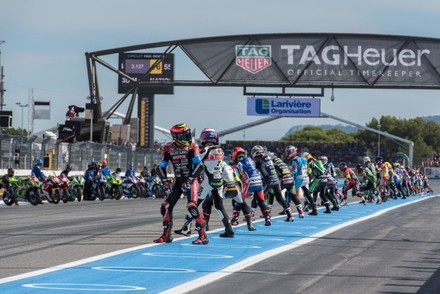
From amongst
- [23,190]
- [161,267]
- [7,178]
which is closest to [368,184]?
[23,190]

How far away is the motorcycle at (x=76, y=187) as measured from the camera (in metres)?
34.7

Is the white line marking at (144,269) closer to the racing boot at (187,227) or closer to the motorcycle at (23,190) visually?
the racing boot at (187,227)

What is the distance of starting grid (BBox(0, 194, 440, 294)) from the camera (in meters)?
9.86

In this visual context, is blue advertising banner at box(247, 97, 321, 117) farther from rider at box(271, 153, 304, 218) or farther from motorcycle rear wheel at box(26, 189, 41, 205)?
rider at box(271, 153, 304, 218)

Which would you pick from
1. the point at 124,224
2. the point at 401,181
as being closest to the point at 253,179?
the point at 124,224

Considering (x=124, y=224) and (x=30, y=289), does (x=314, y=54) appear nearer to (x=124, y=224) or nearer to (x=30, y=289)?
(x=124, y=224)

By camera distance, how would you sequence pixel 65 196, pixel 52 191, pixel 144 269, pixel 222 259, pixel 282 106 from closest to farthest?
pixel 144 269 < pixel 222 259 < pixel 52 191 < pixel 65 196 < pixel 282 106

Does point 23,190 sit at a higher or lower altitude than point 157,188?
higher

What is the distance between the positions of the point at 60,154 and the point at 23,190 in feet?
21.6

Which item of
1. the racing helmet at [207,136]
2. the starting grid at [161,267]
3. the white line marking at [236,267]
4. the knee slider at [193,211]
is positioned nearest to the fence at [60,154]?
the starting grid at [161,267]

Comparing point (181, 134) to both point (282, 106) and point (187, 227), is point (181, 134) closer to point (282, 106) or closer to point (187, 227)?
point (187, 227)

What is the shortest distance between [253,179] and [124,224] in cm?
294

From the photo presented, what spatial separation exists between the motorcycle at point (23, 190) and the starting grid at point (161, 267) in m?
14.0

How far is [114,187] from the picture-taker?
38844 millimetres
